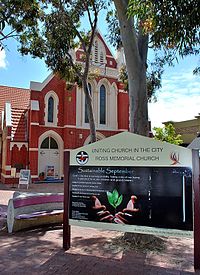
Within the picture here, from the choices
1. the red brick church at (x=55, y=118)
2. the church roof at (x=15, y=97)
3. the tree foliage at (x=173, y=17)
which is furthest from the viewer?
the church roof at (x=15, y=97)

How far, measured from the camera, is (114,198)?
5734 millimetres

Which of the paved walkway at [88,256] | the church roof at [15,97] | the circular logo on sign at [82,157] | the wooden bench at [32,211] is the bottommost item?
the paved walkway at [88,256]

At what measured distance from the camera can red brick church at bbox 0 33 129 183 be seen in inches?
870

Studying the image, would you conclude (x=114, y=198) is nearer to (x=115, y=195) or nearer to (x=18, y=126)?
(x=115, y=195)

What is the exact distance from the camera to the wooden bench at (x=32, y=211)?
23.5 feet

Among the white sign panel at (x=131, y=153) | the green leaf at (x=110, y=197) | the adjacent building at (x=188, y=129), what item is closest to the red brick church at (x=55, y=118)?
the adjacent building at (x=188, y=129)

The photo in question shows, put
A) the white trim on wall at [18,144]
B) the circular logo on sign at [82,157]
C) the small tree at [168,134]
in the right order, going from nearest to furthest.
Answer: the circular logo on sign at [82,157], the white trim on wall at [18,144], the small tree at [168,134]

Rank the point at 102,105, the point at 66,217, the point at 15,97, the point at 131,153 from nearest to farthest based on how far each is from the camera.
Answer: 1. the point at 131,153
2. the point at 66,217
3. the point at 102,105
4. the point at 15,97

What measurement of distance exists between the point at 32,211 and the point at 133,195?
11.3 ft

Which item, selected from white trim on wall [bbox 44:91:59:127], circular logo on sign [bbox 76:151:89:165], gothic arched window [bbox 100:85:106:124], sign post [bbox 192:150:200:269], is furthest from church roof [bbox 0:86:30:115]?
sign post [bbox 192:150:200:269]

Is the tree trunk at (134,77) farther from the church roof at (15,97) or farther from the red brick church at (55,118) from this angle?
the church roof at (15,97)

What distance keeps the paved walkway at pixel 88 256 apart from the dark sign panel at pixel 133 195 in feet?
2.25

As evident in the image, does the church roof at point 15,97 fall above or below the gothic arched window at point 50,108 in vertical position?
above

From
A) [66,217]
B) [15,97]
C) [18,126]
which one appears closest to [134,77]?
[66,217]
